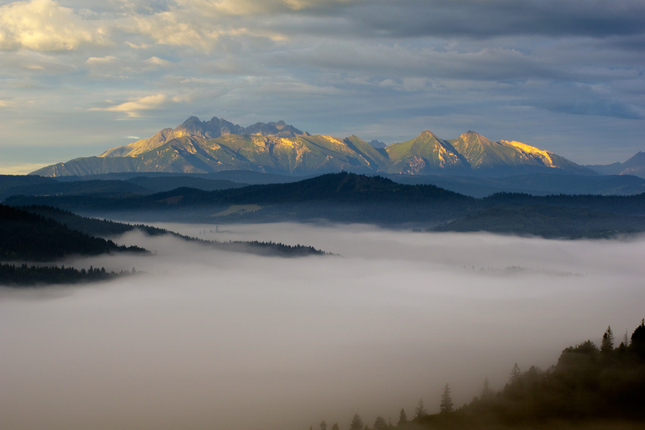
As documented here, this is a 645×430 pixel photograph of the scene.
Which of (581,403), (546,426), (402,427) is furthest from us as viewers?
(402,427)

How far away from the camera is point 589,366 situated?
195000mm

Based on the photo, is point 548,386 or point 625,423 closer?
point 625,423

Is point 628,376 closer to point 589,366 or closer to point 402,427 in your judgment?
point 589,366

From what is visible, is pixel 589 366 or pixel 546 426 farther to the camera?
pixel 589 366

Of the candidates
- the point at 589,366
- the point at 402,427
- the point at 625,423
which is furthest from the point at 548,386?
the point at 402,427

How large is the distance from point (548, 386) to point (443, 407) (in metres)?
33.8

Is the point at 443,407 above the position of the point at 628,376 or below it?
below

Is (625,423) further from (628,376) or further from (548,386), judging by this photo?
(548,386)

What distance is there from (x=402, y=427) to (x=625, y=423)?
59.9 meters

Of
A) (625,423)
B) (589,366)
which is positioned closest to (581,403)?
(625,423)

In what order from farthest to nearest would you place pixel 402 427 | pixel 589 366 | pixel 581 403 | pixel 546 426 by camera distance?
pixel 589 366 < pixel 402 427 < pixel 581 403 < pixel 546 426

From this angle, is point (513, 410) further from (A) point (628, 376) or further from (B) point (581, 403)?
(A) point (628, 376)

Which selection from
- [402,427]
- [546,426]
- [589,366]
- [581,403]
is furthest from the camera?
[589,366]

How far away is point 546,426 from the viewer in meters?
159
